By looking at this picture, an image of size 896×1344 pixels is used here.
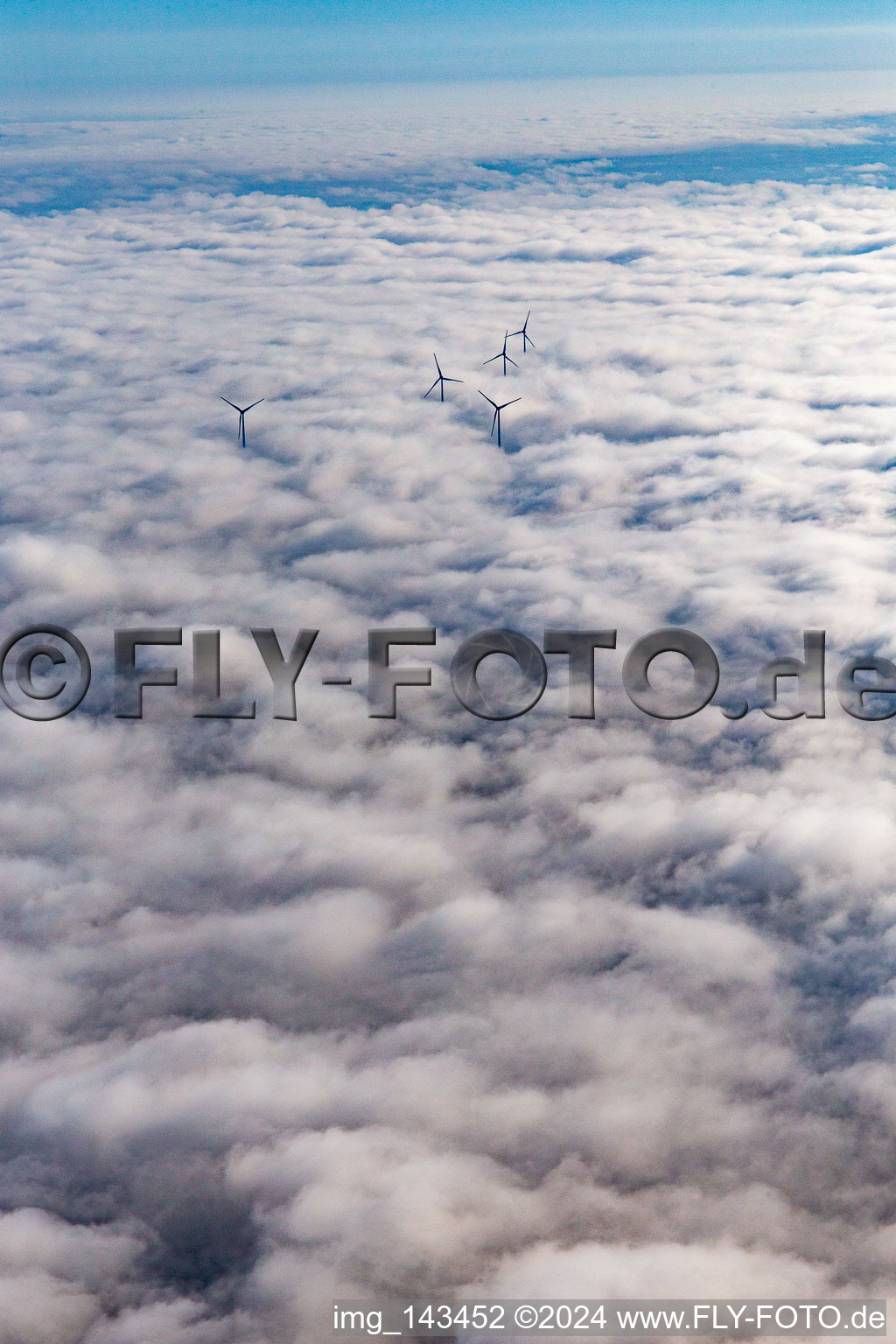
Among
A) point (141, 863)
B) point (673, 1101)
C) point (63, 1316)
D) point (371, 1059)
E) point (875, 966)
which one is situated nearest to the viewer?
point (63, 1316)

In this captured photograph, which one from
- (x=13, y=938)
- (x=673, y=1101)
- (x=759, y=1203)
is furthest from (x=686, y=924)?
(x=13, y=938)

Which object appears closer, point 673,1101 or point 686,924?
point 673,1101

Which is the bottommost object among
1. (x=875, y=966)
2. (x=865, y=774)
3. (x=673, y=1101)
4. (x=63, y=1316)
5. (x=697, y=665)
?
(x=63, y=1316)

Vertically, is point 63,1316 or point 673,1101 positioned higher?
point 673,1101

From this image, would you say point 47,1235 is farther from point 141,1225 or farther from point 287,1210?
point 287,1210
